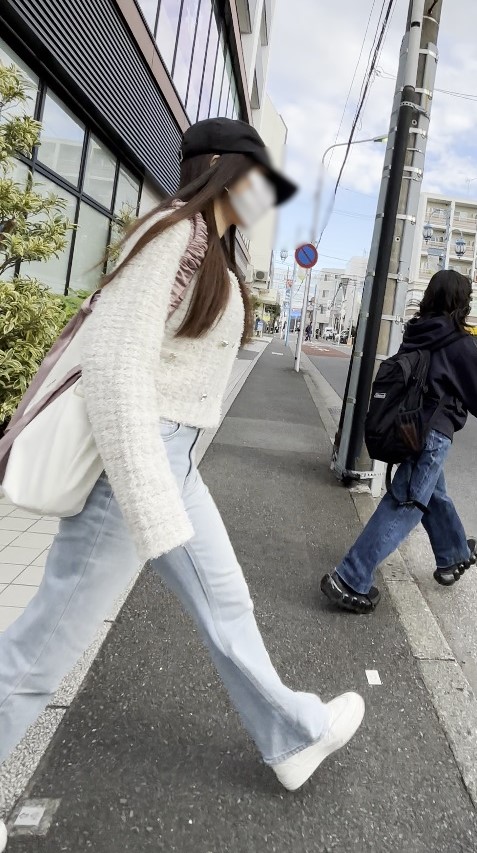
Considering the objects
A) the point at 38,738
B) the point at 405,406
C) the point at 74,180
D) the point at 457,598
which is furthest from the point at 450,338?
the point at 74,180

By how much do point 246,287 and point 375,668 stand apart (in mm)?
1732

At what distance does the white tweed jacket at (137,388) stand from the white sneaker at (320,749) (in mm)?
850

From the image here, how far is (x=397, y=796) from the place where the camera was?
1.79 meters

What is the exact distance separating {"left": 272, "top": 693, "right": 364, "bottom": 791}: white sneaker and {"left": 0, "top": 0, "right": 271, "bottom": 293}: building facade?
4400 millimetres

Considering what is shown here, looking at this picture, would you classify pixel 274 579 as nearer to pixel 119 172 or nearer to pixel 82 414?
pixel 82 414

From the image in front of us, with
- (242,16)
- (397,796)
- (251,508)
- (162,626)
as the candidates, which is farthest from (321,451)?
(242,16)

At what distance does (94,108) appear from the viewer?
7.33 meters

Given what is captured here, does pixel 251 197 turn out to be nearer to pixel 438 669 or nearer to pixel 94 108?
pixel 438 669

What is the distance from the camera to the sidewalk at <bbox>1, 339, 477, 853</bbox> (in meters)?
1.61

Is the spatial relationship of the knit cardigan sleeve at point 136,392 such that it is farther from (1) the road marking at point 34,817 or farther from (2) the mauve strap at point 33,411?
(1) the road marking at point 34,817

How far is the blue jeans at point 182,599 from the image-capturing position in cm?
137

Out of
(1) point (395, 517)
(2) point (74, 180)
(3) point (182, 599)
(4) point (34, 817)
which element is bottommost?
(4) point (34, 817)

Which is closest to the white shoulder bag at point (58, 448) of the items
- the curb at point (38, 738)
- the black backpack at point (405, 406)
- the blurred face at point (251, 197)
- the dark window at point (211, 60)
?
the blurred face at point (251, 197)

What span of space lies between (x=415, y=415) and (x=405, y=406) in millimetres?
64
